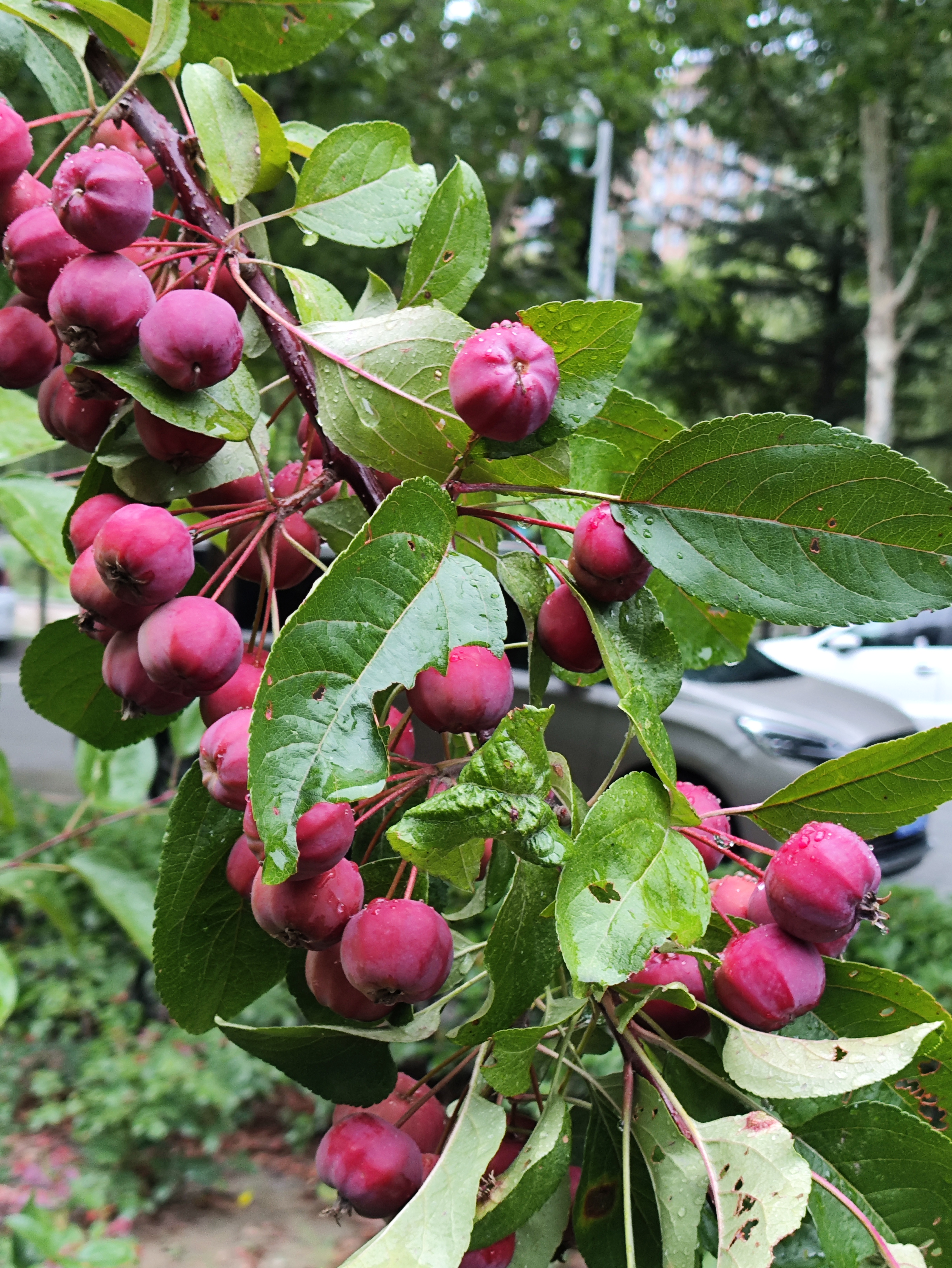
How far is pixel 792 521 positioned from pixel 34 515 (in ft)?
2.91

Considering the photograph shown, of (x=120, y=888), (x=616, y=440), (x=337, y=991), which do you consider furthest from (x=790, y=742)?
(x=337, y=991)

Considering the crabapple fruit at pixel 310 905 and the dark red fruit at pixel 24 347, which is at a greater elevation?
the dark red fruit at pixel 24 347

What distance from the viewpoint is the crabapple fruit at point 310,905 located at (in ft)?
1.44

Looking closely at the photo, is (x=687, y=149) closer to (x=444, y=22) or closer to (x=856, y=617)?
(x=444, y=22)

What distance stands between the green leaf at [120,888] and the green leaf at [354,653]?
4.16 ft

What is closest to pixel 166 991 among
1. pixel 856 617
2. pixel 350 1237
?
pixel 856 617

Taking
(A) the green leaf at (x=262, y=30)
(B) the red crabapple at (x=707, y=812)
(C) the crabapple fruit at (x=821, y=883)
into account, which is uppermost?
(A) the green leaf at (x=262, y=30)

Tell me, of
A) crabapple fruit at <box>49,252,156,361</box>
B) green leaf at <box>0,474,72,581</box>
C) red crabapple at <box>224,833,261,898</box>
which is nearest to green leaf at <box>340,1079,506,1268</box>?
red crabapple at <box>224,833,261,898</box>

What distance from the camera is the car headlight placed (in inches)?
168

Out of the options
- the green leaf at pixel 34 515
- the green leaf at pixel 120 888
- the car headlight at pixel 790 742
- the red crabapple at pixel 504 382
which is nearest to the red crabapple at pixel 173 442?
the red crabapple at pixel 504 382

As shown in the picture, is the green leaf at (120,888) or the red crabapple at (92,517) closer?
the red crabapple at (92,517)

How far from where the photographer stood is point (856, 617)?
0.45m

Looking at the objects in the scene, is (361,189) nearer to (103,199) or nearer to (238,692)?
(103,199)

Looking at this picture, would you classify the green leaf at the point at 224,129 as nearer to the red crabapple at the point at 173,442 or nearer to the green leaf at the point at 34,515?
the red crabapple at the point at 173,442
